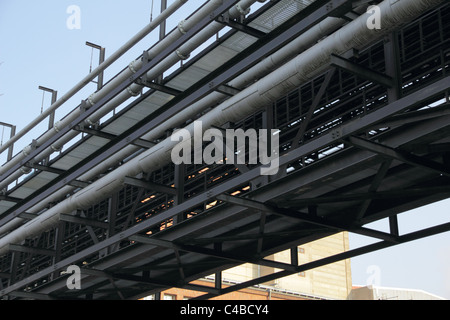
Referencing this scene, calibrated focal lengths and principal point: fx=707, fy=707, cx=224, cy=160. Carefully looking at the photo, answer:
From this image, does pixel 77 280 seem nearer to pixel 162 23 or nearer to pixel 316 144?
pixel 162 23

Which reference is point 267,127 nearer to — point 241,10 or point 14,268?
point 241,10

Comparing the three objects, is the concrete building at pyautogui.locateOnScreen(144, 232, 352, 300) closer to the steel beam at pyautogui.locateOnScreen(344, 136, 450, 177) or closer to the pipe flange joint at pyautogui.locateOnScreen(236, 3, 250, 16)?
the pipe flange joint at pyautogui.locateOnScreen(236, 3, 250, 16)

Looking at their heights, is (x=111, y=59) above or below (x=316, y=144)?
above

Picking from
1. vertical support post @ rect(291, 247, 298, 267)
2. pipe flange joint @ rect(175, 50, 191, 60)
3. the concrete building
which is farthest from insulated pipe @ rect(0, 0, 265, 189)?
the concrete building

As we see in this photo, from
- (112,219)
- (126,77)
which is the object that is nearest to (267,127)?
(126,77)

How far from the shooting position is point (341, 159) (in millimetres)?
12680

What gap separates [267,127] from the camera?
14820mm

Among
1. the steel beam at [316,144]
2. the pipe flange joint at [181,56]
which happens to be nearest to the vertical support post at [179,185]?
the steel beam at [316,144]

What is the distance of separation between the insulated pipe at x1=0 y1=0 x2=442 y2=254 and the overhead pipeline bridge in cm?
3

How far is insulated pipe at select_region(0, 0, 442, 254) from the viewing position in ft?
38.1

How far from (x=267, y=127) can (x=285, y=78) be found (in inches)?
67.9

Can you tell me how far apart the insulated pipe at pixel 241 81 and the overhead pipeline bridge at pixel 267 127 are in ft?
0.12

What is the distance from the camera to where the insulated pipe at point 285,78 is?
38.1 feet

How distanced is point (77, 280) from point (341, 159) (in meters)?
10.8
